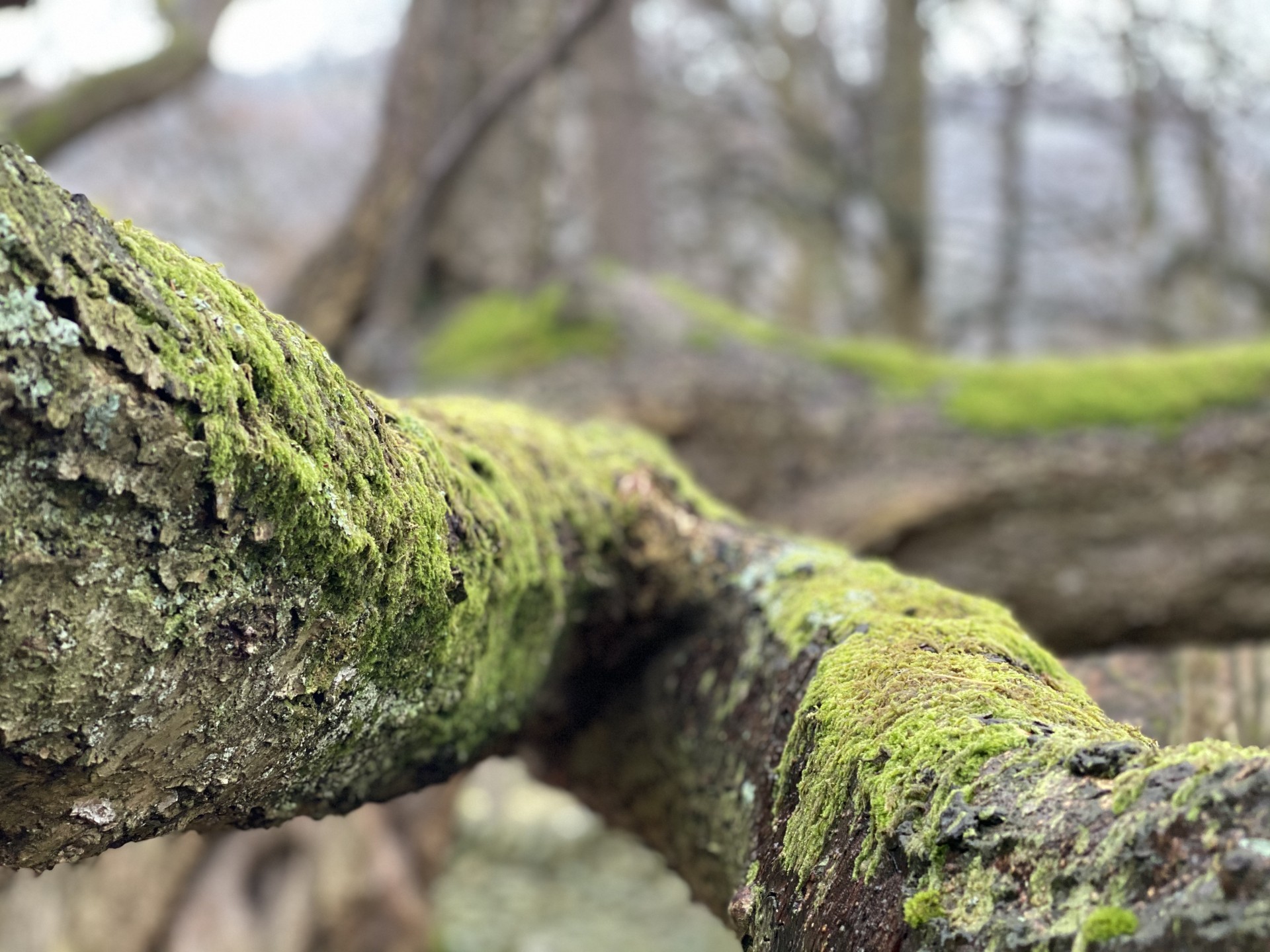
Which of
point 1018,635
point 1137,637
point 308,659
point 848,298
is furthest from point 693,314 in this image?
point 848,298

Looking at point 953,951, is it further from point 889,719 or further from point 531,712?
point 531,712

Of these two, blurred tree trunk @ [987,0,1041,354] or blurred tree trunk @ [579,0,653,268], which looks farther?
blurred tree trunk @ [987,0,1041,354]

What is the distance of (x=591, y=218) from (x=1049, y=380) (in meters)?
4.34

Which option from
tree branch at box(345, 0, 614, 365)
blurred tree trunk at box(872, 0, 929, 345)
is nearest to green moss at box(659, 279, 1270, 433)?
tree branch at box(345, 0, 614, 365)

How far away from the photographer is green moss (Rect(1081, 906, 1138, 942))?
91 cm

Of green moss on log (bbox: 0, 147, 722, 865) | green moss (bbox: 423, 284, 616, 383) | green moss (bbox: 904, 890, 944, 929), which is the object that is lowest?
green moss (bbox: 904, 890, 944, 929)

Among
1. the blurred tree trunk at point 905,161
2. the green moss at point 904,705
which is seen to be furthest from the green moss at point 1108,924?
the blurred tree trunk at point 905,161

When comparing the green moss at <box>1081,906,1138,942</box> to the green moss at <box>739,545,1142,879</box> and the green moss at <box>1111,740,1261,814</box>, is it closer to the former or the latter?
the green moss at <box>1111,740,1261,814</box>

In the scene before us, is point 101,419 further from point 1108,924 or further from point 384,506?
point 1108,924

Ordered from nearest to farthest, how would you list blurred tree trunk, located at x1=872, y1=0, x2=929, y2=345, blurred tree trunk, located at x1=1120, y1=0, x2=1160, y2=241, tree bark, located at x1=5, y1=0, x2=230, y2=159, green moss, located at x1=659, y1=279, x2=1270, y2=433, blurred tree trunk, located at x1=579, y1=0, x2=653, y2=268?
tree bark, located at x1=5, y1=0, x2=230, y2=159, green moss, located at x1=659, y1=279, x2=1270, y2=433, blurred tree trunk, located at x1=1120, y1=0, x2=1160, y2=241, blurred tree trunk, located at x1=579, y1=0, x2=653, y2=268, blurred tree trunk, located at x1=872, y1=0, x2=929, y2=345

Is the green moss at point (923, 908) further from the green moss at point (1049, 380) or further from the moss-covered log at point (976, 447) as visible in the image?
the green moss at point (1049, 380)

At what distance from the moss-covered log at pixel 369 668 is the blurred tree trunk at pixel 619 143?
6.48 metres

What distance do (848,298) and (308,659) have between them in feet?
41.3

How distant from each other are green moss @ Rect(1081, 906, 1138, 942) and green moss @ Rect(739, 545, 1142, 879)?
0.71 ft
